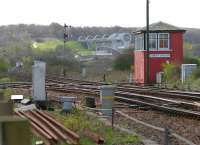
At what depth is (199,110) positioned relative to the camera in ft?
57.4

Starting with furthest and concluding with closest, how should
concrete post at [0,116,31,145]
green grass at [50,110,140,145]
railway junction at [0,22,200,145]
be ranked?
1. green grass at [50,110,140,145]
2. railway junction at [0,22,200,145]
3. concrete post at [0,116,31,145]

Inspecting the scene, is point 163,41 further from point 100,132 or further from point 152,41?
point 100,132

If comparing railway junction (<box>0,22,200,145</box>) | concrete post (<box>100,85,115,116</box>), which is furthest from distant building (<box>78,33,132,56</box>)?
concrete post (<box>100,85,115,116</box>)

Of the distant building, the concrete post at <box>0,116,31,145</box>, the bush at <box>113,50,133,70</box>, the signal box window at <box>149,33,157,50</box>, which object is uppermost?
the distant building

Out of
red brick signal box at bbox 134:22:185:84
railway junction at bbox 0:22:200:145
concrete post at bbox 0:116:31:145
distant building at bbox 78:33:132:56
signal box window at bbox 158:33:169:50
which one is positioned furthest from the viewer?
distant building at bbox 78:33:132:56

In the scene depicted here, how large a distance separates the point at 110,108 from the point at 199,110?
3499 millimetres

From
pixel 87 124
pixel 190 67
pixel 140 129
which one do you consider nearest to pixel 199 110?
pixel 140 129

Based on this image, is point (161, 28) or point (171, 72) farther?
point (161, 28)

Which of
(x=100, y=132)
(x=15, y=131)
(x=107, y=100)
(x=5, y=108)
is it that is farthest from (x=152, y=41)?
(x=15, y=131)

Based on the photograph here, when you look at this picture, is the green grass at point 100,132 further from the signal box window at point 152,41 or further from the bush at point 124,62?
the bush at point 124,62

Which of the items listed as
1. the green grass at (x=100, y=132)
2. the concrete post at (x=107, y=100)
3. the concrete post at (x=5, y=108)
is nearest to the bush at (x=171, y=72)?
the concrete post at (x=107, y=100)

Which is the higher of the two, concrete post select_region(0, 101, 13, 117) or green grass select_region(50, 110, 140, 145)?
concrete post select_region(0, 101, 13, 117)

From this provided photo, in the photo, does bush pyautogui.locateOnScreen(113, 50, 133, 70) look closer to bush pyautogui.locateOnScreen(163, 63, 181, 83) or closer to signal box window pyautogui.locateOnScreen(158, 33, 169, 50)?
signal box window pyautogui.locateOnScreen(158, 33, 169, 50)

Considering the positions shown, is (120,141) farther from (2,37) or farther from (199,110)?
(2,37)
